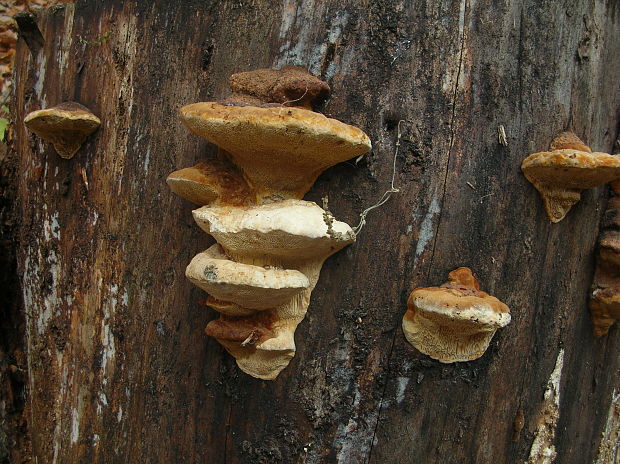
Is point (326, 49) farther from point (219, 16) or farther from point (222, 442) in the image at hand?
point (222, 442)

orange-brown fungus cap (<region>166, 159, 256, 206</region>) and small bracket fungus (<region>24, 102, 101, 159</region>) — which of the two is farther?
small bracket fungus (<region>24, 102, 101, 159</region>)

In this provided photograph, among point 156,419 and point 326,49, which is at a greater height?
point 326,49

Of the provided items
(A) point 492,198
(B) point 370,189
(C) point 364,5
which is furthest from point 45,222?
(A) point 492,198

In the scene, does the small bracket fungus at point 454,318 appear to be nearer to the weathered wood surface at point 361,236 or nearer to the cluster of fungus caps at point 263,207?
the weathered wood surface at point 361,236

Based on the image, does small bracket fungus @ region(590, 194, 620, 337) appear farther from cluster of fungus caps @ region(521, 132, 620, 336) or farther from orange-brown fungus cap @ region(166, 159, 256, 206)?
orange-brown fungus cap @ region(166, 159, 256, 206)

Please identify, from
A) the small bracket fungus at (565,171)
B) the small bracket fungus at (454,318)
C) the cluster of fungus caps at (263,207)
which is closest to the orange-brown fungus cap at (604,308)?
the small bracket fungus at (565,171)

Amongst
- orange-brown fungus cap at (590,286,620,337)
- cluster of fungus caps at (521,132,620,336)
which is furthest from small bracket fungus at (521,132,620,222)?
orange-brown fungus cap at (590,286,620,337)

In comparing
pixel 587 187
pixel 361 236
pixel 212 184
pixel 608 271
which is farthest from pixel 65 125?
pixel 608 271

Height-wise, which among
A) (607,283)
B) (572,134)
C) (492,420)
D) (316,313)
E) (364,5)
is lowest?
(492,420)
